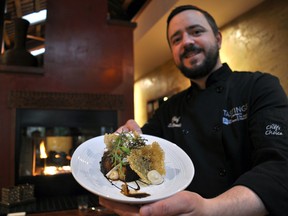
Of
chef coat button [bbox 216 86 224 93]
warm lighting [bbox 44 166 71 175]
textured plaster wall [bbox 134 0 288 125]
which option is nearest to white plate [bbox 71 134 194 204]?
chef coat button [bbox 216 86 224 93]

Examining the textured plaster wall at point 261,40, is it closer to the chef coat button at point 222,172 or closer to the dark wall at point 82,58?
the dark wall at point 82,58

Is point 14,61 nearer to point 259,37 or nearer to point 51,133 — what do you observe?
point 51,133

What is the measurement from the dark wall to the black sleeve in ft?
6.73

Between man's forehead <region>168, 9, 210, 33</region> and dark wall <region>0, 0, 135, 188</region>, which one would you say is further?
dark wall <region>0, 0, 135, 188</region>

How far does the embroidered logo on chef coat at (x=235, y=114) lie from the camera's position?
1.04 metres

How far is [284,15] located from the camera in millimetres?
2434

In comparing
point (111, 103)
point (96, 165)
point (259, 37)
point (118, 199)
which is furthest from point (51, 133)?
point (259, 37)

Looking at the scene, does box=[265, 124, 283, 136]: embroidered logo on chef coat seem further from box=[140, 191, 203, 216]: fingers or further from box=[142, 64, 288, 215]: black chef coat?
box=[140, 191, 203, 216]: fingers

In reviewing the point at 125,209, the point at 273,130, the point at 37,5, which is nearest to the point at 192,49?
the point at 273,130

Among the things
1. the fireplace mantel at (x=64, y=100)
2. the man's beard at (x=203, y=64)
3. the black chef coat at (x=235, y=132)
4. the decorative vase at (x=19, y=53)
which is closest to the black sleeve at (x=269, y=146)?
the black chef coat at (x=235, y=132)

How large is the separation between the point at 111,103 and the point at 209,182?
1.94 meters

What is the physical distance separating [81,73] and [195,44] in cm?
A: 186

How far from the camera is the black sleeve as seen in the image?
2.22 ft

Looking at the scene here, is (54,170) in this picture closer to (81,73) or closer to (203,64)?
(81,73)
